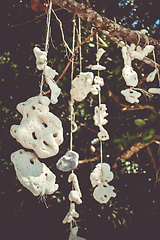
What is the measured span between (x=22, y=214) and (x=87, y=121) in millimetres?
890

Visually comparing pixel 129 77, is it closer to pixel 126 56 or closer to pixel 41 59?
pixel 126 56

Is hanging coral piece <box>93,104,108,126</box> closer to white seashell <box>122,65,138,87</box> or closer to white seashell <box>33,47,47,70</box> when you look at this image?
white seashell <box>122,65,138,87</box>

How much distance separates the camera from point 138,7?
5.06 feet

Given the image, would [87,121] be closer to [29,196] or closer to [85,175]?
[85,175]

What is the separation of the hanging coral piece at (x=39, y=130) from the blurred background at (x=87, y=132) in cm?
81

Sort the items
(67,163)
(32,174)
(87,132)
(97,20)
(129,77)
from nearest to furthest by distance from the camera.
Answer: (32,174), (67,163), (129,77), (97,20), (87,132)

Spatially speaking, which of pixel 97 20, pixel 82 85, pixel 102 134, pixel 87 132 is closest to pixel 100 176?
pixel 102 134

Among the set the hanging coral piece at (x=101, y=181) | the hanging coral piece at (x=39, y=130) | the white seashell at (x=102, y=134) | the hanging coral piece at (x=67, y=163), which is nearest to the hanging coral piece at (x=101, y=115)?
the white seashell at (x=102, y=134)

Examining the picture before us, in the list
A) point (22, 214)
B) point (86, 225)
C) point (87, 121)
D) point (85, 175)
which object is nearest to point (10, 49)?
point (87, 121)

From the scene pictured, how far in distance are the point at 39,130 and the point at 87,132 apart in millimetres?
1209

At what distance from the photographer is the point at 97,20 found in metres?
0.89

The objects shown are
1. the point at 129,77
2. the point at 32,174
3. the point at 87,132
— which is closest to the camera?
the point at 32,174

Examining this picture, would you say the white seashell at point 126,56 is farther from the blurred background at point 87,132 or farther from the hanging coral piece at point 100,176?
the blurred background at point 87,132

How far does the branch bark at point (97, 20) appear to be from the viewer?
0.81 m
